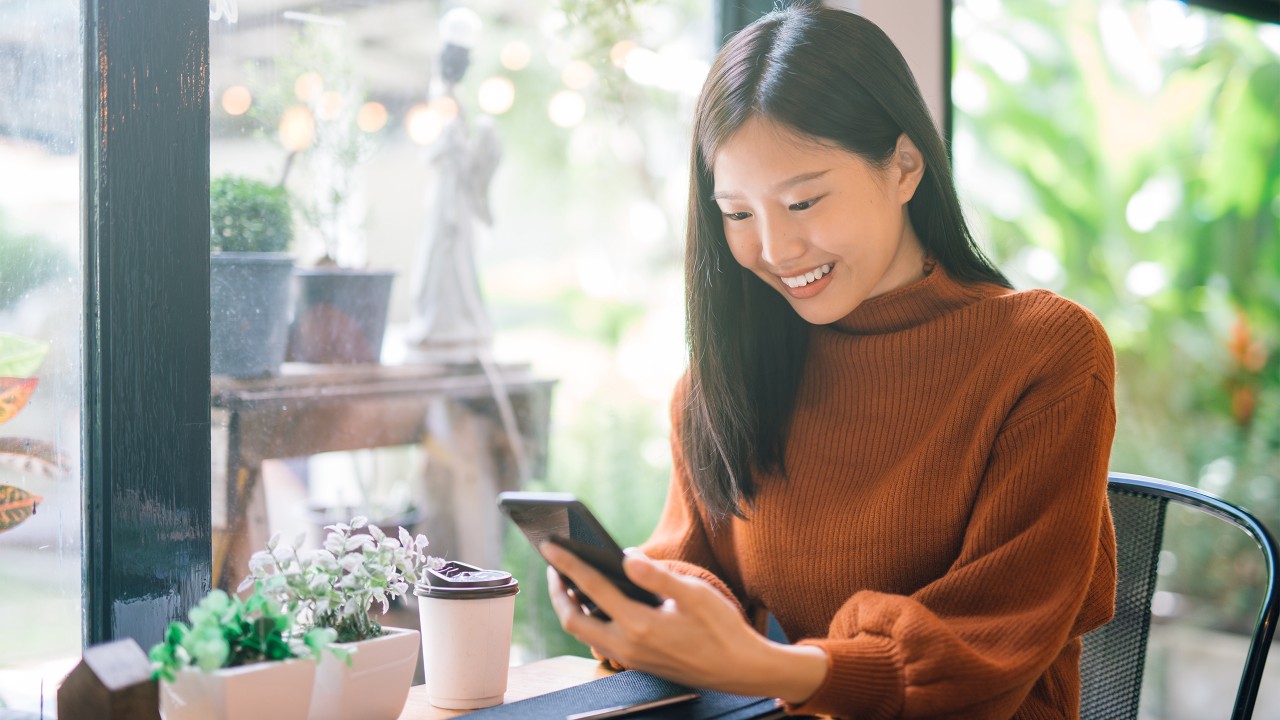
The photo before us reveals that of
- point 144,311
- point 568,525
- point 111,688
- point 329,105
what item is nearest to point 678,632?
point 568,525

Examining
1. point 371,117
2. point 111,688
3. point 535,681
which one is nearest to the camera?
point 111,688

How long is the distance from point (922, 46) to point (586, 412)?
1792 mm

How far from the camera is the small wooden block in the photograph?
0.82m

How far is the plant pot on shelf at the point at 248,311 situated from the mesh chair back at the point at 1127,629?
111cm

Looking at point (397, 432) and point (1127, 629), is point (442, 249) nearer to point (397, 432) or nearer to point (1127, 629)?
point (397, 432)

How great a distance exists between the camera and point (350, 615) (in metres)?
1.01

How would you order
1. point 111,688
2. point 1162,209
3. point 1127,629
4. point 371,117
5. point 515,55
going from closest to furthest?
point 111,688 → point 1127,629 → point 371,117 → point 515,55 → point 1162,209

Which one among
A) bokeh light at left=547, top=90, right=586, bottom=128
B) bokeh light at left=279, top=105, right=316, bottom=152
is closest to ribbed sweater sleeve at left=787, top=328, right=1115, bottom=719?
bokeh light at left=279, top=105, right=316, bottom=152

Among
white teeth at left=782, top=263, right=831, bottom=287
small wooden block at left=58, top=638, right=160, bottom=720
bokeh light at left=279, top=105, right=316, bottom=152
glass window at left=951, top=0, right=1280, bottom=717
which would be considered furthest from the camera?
glass window at left=951, top=0, right=1280, bottom=717

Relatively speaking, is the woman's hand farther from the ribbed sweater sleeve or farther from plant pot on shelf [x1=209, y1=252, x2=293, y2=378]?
plant pot on shelf [x1=209, y1=252, x2=293, y2=378]

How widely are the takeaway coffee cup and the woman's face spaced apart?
44cm

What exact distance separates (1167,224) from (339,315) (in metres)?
2.84

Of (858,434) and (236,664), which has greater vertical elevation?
(858,434)

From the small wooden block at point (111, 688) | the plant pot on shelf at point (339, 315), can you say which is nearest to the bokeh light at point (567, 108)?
the plant pot on shelf at point (339, 315)
